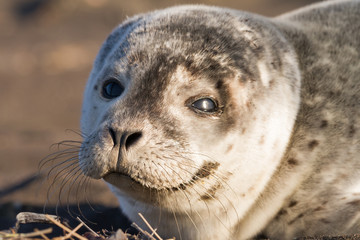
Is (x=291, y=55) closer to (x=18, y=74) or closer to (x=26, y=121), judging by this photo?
(x=26, y=121)

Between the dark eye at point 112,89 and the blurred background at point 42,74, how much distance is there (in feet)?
3.33

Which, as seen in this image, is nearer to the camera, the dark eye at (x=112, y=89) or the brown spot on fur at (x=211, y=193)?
the brown spot on fur at (x=211, y=193)

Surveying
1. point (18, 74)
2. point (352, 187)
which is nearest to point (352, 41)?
Result: point (352, 187)

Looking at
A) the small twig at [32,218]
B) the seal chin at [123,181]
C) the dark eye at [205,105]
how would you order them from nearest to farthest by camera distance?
1. the small twig at [32,218]
2. the seal chin at [123,181]
3. the dark eye at [205,105]

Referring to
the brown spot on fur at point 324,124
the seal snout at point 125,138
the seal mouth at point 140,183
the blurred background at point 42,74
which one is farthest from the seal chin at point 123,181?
the blurred background at point 42,74

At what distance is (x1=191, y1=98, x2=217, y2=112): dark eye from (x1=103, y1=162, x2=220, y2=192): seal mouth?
0.29m

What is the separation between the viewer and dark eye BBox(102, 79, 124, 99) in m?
3.10

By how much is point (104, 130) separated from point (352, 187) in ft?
4.97

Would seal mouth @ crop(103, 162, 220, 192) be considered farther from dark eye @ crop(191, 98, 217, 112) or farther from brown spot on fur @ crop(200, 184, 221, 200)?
dark eye @ crop(191, 98, 217, 112)

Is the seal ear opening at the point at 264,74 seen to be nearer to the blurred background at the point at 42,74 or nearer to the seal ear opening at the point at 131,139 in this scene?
the seal ear opening at the point at 131,139

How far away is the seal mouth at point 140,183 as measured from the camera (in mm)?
2688

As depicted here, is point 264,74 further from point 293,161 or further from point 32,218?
point 32,218

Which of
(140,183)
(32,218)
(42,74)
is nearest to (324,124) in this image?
(140,183)

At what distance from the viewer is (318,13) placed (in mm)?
3848
